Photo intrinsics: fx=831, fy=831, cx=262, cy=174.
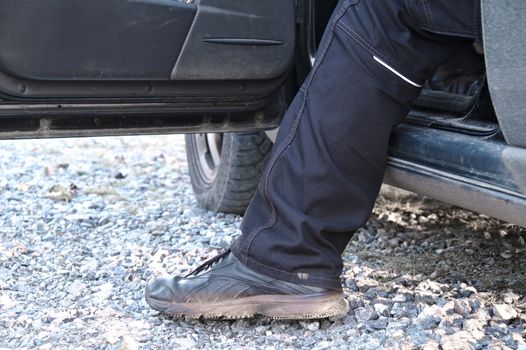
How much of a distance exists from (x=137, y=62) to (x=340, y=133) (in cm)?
52

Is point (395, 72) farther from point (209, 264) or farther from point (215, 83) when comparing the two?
point (209, 264)

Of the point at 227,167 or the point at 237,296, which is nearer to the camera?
the point at 237,296

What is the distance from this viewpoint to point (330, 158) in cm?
185

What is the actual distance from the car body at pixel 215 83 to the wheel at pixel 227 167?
22.8 inches

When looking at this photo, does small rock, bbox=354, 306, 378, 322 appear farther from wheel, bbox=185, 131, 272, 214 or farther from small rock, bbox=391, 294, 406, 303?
wheel, bbox=185, 131, 272, 214

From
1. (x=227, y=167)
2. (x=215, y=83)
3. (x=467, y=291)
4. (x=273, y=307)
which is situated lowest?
(x=467, y=291)

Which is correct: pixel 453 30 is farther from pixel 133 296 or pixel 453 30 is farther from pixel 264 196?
pixel 133 296

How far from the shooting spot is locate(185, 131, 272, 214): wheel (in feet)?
9.60

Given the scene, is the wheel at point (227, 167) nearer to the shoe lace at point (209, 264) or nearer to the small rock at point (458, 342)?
the shoe lace at point (209, 264)

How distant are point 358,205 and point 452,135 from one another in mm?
272

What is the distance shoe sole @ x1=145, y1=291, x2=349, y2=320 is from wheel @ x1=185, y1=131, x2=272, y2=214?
1008 millimetres

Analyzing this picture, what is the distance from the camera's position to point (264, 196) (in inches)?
76.8

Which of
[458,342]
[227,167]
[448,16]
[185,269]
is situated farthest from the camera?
[227,167]

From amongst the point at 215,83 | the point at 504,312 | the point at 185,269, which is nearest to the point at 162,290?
the point at 185,269
